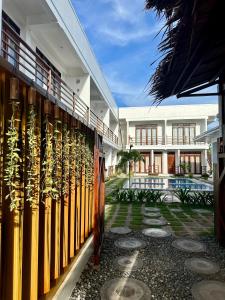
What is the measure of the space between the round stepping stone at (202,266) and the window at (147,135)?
81.7 feet

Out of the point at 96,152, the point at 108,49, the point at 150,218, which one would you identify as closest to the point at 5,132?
the point at 96,152

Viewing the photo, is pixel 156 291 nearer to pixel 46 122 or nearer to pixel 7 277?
pixel 7 277

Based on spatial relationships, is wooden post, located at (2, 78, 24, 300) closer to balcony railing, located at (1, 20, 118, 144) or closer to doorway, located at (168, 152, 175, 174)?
balcony railing, located at (1, 20, 118, 144)

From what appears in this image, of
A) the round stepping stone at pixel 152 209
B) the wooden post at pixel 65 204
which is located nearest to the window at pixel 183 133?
the round stepping stone at pixel 152 209

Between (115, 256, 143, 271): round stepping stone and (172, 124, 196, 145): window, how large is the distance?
82.0 feet

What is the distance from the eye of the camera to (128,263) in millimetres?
3887

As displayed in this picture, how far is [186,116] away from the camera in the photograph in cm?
2706

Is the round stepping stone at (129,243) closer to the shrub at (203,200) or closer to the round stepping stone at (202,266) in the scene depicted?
the round stepping stone at (202,266)

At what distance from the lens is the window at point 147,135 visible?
2864 centimetres

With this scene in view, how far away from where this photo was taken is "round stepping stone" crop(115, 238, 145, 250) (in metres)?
4.56

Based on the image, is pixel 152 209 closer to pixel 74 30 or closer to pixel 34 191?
pixel 34 191

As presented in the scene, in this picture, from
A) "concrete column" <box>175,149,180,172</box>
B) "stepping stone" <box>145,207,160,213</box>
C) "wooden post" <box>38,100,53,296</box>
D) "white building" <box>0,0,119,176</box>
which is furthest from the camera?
"concrete column" <box>175,149,180,172</box>

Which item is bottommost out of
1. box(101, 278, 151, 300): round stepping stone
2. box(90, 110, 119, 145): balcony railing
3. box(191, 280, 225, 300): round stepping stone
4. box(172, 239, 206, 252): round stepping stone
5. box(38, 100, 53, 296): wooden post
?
box(101, 278, 151, 300): round stepping stone

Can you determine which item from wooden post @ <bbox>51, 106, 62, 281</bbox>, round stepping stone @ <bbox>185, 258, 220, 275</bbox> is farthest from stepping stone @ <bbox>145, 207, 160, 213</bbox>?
wooden post @ <bbox>51, 106, 62, 281</bbox>
